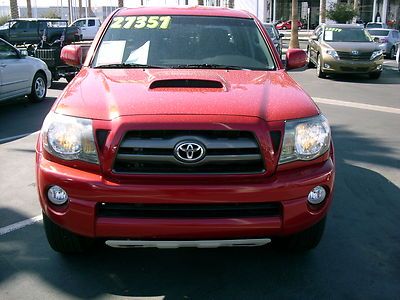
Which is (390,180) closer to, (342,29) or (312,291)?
(312,291)

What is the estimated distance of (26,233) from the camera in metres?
4.16

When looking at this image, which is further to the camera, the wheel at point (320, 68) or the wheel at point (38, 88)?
the wheel at point (320, 68)

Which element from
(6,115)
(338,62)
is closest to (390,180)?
(6,115)

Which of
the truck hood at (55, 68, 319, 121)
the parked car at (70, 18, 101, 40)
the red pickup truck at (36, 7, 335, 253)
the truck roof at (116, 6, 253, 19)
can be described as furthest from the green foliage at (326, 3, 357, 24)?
the red pickup truck at (36, 7, 335, 253)

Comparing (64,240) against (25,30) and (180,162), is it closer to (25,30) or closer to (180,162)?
(180,162)

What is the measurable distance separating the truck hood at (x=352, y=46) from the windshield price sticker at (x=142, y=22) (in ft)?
36.8

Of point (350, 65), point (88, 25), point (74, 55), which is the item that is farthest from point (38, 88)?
point (88, 25)

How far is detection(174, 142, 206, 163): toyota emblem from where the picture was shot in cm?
300

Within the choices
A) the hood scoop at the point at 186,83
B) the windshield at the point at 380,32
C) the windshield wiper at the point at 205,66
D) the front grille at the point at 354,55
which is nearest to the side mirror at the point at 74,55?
the windshield wiper at the point at 205,66

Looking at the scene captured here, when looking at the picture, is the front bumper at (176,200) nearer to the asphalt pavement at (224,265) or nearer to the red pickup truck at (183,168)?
the red pickup truck at (183,168)

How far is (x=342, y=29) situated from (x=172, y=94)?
14283mm

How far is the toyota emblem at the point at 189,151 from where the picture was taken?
3002mm

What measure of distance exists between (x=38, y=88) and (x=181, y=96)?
8700mm

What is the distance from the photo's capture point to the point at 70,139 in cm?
313
